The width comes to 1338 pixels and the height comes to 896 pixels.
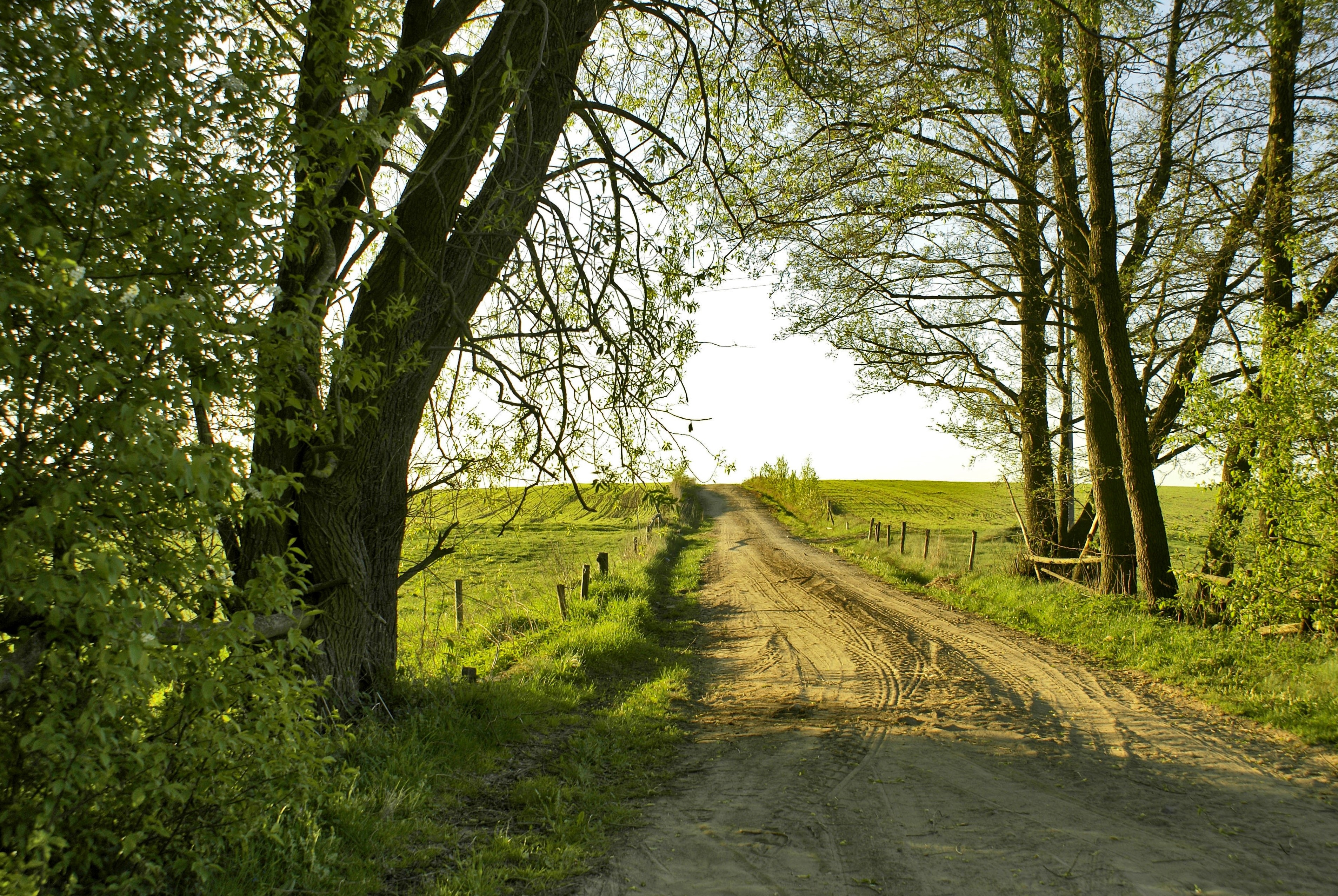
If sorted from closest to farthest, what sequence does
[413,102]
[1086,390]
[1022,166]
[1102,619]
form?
1. [413,102]
2. [1102,619]
3. [1086,390]
4. [1022,166]

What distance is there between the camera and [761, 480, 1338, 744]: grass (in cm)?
727

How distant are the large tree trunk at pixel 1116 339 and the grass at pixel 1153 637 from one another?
51 centimetres

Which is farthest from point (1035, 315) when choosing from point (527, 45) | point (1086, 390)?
point (527, 45)

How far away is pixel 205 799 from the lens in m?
3.41

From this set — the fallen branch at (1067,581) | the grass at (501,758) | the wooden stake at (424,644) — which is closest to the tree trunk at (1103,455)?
the fallen branch at (1067,581)

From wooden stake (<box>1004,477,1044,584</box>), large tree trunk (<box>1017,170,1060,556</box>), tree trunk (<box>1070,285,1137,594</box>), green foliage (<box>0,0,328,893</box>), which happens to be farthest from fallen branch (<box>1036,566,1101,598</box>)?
green foliage (<box>0,0,328,893</box>)

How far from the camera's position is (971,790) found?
17.7 ft

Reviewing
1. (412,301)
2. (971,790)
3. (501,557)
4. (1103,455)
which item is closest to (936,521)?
(501,557)

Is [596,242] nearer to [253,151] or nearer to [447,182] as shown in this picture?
[447,182]

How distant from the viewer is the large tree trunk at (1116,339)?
1162 centimetres

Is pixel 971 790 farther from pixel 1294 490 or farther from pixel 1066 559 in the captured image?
pixel 1066 559

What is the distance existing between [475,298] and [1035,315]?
1311cm

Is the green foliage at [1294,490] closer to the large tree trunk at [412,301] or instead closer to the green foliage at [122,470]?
the large tree trunk at [412,301]

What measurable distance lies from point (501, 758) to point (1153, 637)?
29.1 feet
